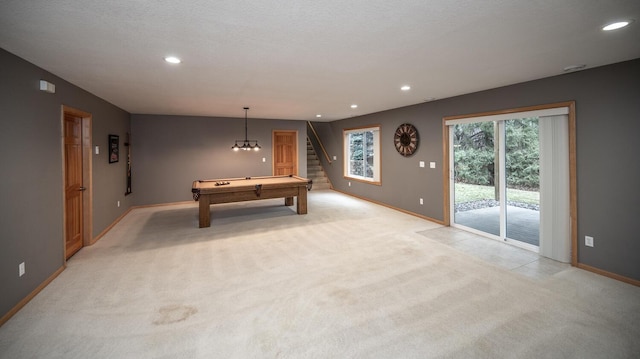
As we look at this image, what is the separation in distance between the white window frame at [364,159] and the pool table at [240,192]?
2181 mm

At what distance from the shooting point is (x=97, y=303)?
2643 millimetres

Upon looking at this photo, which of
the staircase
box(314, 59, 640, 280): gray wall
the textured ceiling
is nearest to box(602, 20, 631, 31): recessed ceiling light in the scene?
the textured ceiling

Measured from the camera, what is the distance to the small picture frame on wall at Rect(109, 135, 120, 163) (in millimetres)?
5242

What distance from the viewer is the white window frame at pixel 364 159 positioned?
7.28 meters

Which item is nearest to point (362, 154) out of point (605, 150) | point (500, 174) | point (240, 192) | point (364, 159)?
point (364, 159)

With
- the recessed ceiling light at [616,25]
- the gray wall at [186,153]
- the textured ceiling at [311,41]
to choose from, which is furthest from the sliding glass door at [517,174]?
the gray wall at [186,153]

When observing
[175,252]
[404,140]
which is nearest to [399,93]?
[404,140]

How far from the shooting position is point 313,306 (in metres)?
2.59

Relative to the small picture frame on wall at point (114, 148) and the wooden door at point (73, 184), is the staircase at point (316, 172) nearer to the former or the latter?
the small picture frame on wall at point (114, 148)

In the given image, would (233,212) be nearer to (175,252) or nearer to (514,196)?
(175,252)

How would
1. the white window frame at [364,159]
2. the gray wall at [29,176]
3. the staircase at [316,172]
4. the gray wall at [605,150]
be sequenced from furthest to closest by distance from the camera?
1. the staircase at [316,172]
2. the white window frame at [364,159]
3. the gray wall at [605,150]
4. the gray wall at [29,176]

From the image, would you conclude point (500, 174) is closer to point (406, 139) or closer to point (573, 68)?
point (573, 68)

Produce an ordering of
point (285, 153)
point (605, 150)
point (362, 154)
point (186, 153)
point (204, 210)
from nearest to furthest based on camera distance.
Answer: point (605, 150) → point (204, 210) → point (186, 153) → point (362, 154) → point (285, 153)

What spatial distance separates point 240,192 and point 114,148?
2.54 m
